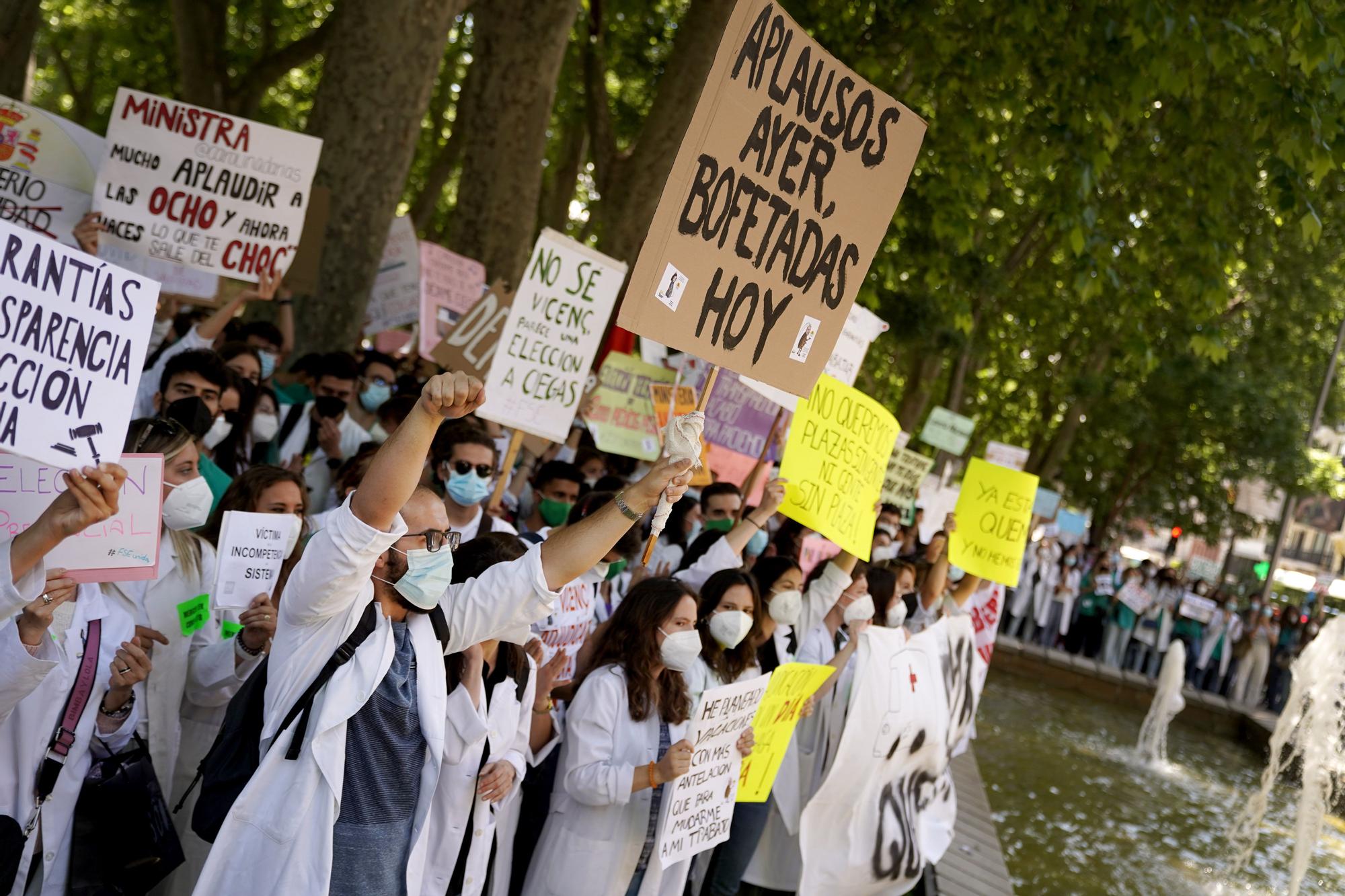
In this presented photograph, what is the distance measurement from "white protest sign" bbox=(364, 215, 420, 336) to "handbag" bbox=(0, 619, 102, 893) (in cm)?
669

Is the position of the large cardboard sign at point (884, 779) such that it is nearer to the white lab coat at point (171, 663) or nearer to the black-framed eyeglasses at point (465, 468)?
the black-framed eyeglasses at point (465, 468)

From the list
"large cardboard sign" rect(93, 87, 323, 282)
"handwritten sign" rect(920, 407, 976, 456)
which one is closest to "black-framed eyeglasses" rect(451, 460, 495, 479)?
"large cardboard sign" rect(93, 87, 323, 282)

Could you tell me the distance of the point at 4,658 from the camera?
10.1 ft

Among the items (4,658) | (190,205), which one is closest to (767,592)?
(4,658)

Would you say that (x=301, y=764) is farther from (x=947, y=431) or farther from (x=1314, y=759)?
(x=947, y=431)

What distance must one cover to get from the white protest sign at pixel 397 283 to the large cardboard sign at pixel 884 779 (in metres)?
5.08

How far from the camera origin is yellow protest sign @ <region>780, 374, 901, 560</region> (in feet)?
18.2

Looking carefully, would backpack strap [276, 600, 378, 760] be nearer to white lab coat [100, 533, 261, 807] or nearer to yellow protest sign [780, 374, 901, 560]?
white lab coat [100, 533, 261, 807]

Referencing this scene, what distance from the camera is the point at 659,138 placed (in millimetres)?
12531

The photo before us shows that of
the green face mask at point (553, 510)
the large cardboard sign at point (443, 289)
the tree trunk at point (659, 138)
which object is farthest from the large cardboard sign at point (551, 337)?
the tree trunk at point (659, 138)

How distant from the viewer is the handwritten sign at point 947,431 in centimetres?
1365

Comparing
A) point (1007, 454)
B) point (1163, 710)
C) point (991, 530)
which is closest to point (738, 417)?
point (991, 530)

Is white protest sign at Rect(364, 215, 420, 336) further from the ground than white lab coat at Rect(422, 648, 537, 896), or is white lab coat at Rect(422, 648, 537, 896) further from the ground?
white protest sign at Rect(364, 215, 420, 336)

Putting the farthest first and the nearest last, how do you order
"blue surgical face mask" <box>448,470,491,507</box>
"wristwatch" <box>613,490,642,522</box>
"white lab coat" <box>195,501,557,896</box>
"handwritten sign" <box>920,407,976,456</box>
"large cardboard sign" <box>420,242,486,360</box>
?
"handwritten sign" <box>920,407,976,456</box>, "large cardboard sign" <box>420,242,486,360</box>, "blue surgical face mask" <box>448,470,491,507</box>, "wristwatch" <box>613,490,642,522</box>, "white lab coat" <box>195,501,557,896</box>
